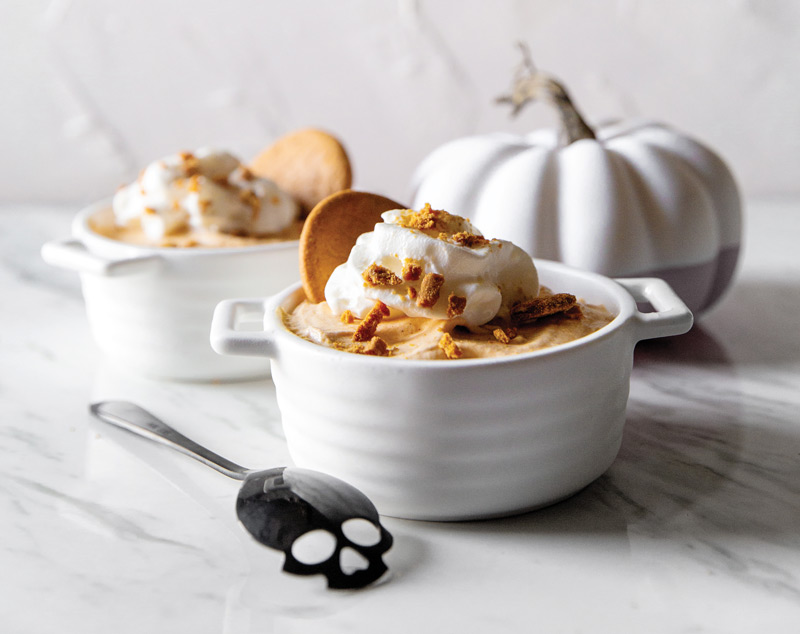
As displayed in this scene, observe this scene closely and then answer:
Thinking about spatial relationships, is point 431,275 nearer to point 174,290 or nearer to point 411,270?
point 411,270

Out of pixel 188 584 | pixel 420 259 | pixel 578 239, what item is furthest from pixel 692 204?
pixel 188 584

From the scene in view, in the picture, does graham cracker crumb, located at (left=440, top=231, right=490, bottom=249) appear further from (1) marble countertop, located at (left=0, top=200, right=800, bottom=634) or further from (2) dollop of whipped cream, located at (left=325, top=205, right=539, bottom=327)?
(1) marble countertop, located at (left=0, top=200, right=800, bottom=634)

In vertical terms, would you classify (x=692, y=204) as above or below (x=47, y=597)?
above

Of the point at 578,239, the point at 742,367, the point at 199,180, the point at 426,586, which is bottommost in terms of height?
the point at 742,367

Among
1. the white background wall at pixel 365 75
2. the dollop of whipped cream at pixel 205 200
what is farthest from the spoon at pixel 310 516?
the white background wall at pixel 365 75

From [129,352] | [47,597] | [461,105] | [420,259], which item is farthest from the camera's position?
[461,105]

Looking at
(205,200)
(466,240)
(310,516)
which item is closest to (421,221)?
(466,240)

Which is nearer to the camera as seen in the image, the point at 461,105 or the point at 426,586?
the point at 426,586

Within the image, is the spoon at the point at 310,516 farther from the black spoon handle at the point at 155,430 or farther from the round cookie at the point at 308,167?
the round cookie at the point at 308,167

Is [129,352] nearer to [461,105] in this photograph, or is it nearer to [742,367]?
[742,367]
